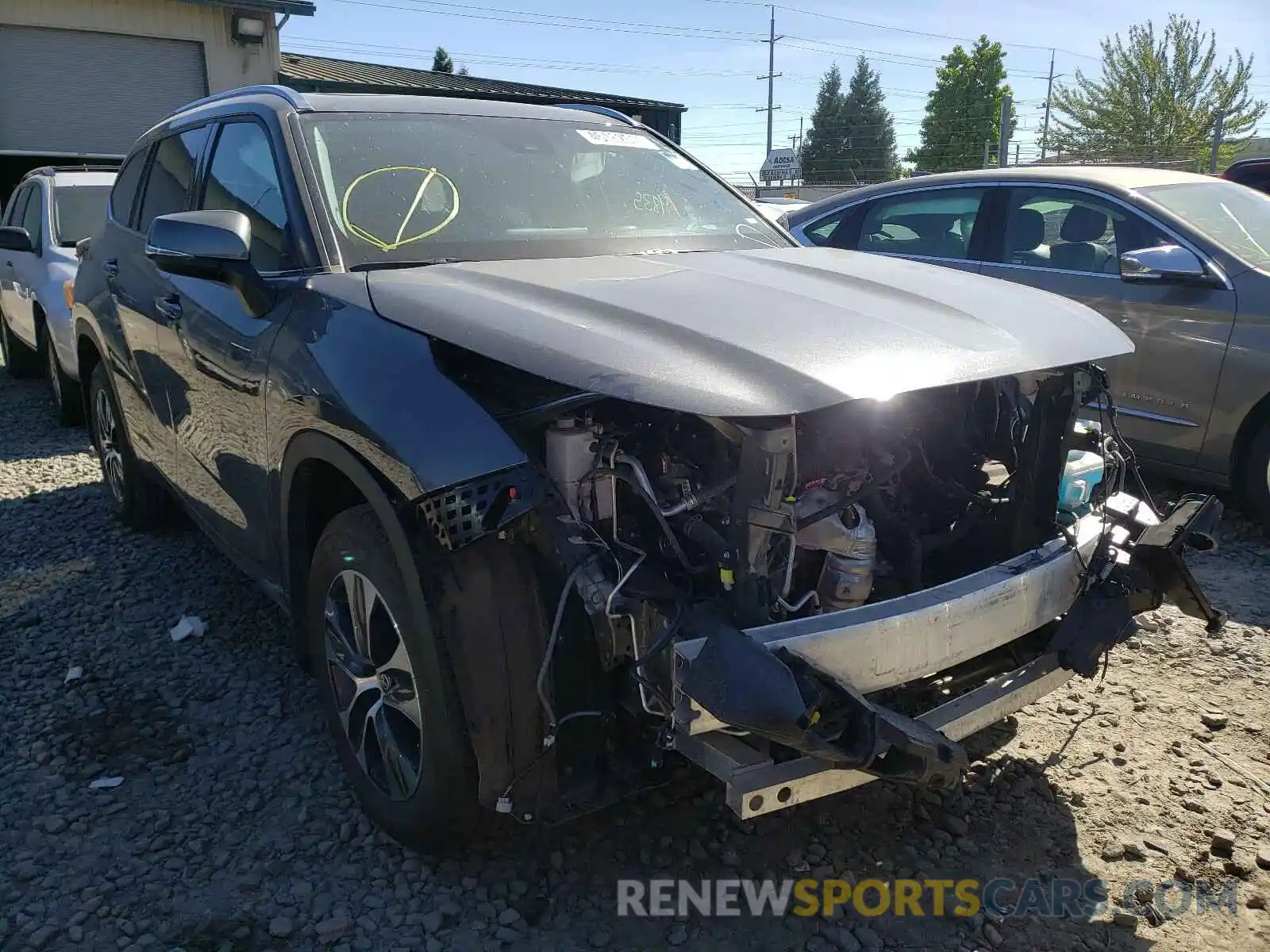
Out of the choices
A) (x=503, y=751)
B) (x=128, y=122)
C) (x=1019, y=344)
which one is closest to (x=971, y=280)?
(x=1019, y=344)

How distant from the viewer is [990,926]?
93.0 inches

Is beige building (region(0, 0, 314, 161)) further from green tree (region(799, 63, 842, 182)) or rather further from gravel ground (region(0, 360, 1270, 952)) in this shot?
green tree (region(799, 63, 842, 182))

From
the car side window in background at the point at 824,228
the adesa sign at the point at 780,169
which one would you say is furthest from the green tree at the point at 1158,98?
the car side window in background at the point at 824,228

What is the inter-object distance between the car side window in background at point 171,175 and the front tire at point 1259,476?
4743 mm

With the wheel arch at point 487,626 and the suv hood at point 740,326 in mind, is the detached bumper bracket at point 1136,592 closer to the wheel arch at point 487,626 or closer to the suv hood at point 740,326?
the suv hood at point 740,326

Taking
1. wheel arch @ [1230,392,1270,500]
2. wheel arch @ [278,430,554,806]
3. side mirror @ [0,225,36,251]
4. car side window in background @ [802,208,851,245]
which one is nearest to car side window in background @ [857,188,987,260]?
car side window in background @ [802,208,851,245]

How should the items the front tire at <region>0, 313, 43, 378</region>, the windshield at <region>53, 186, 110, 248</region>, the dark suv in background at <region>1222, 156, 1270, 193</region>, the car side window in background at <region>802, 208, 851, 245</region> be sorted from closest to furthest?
the car side window in background at <region>802, 208, 851, 245</region>
the windshield at <region>53, 186, 110, 248</region>
the dark suv in background at <region>1222, 156, 1270, 193</region>
the front tire at <region>0, 313, 43, 378</region>

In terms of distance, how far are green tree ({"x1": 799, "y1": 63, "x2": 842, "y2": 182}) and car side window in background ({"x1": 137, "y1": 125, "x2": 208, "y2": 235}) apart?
61649mm

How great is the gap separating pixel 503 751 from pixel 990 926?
4.07 ft

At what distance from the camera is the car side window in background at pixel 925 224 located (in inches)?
234

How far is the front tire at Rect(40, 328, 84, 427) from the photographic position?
7090mm

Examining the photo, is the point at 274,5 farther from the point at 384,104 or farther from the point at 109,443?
the point at 384,104

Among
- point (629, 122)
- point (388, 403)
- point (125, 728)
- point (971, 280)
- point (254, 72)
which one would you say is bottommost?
point (125, 728)

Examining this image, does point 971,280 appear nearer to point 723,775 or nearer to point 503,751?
point 723,775
